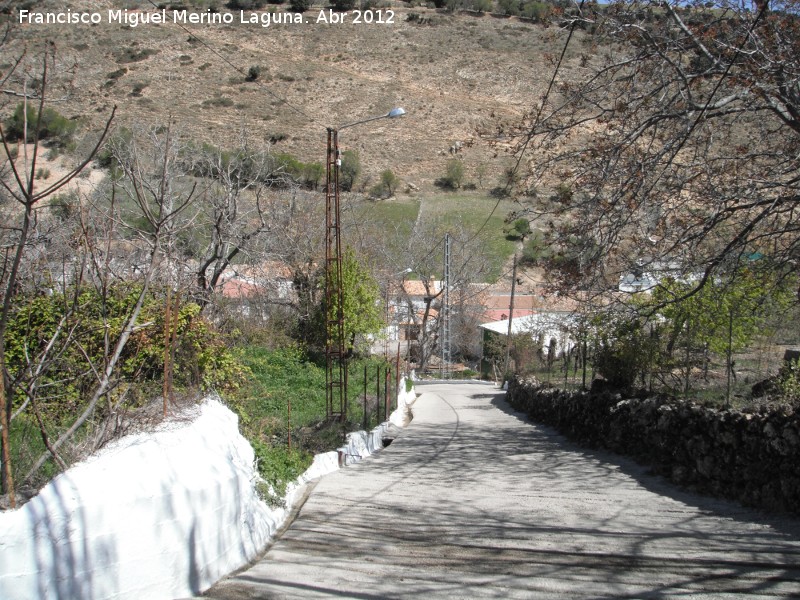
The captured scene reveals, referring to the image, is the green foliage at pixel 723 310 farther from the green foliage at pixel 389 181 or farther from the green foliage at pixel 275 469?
the green foliage at pixel 389 181

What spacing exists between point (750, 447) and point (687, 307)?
5098 mm

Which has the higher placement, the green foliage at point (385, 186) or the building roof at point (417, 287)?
the green foliage at point (385, 186)

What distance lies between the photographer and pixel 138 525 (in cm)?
522

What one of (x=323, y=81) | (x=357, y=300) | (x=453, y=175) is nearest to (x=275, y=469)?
(x=357, y=300)

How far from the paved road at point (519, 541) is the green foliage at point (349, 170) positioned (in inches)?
1637

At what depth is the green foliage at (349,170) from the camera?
5291 cm

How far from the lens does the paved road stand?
5805 mm

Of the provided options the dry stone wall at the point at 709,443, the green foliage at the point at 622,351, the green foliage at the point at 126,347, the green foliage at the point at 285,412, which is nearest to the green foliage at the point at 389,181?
the green foliage at the point at 285,412

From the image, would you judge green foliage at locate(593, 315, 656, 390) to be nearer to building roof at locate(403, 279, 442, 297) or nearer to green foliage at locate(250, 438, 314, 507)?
green foliage at locate(250, 438, 314, 507)

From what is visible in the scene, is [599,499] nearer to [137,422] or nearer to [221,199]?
[137,422]

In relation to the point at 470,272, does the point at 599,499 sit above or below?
below

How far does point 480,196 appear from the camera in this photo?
61.9m

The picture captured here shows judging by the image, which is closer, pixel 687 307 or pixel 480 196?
pixel 687 307

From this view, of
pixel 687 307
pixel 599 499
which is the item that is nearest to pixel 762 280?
pixel 687 307
